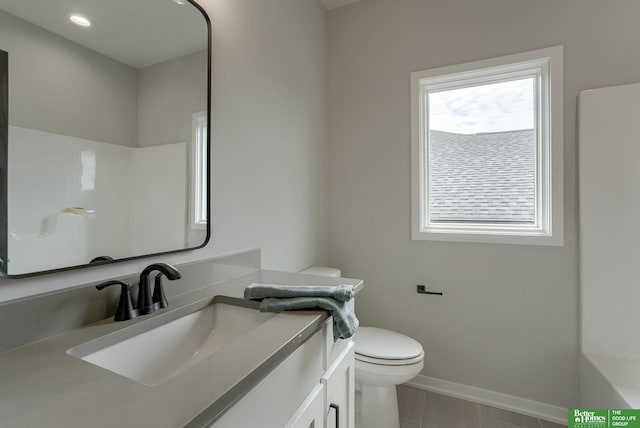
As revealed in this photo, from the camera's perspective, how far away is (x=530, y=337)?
5.79ft

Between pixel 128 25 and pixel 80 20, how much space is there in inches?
5.5

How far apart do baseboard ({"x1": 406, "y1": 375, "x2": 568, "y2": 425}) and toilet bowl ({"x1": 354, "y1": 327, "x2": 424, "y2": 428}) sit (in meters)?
0.53

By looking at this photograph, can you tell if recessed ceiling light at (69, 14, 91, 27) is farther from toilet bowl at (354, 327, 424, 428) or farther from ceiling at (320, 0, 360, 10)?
ceiling at (320, 0, 360, 10)

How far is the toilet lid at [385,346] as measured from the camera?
151cm

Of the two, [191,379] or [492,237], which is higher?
[492,237]

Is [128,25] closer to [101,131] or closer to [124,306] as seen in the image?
[101,131]

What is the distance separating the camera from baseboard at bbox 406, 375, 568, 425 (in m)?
1.71

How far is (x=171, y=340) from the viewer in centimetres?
86

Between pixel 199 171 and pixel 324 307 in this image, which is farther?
pixel 199 171

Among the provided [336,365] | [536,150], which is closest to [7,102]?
[336,365]

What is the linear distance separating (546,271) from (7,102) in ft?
7.78

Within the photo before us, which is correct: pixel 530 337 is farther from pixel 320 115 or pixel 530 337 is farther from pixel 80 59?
pixel 80 59

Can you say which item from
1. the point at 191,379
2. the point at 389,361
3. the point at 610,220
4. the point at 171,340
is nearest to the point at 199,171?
→ the point at 171,340

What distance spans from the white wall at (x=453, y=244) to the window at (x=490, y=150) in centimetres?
7
